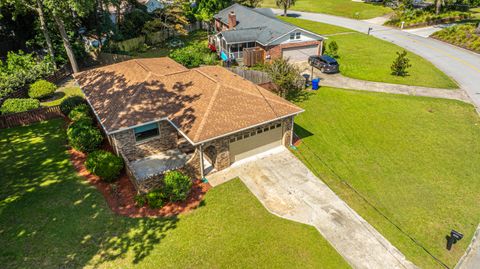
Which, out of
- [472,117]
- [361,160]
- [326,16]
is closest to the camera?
[361,160]

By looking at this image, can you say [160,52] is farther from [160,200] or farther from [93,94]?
[160,200]

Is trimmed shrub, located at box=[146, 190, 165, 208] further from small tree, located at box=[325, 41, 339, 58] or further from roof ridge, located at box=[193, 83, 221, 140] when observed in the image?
small tree, located at box=[325, 41, 339, 58]

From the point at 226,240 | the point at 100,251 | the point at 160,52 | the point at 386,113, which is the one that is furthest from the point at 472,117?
the point at 160,52

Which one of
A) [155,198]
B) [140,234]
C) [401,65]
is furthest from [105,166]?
[401,65]

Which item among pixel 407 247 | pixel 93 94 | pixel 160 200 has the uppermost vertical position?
pixel 93 94

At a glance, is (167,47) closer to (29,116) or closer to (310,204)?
(29,116)

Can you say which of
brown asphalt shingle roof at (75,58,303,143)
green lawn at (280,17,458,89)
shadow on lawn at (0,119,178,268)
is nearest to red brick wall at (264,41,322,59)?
green lawn at (280,17,458,89)

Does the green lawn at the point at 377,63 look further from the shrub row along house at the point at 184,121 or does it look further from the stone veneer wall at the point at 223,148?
the stone veneer wall at the point at 223,148
